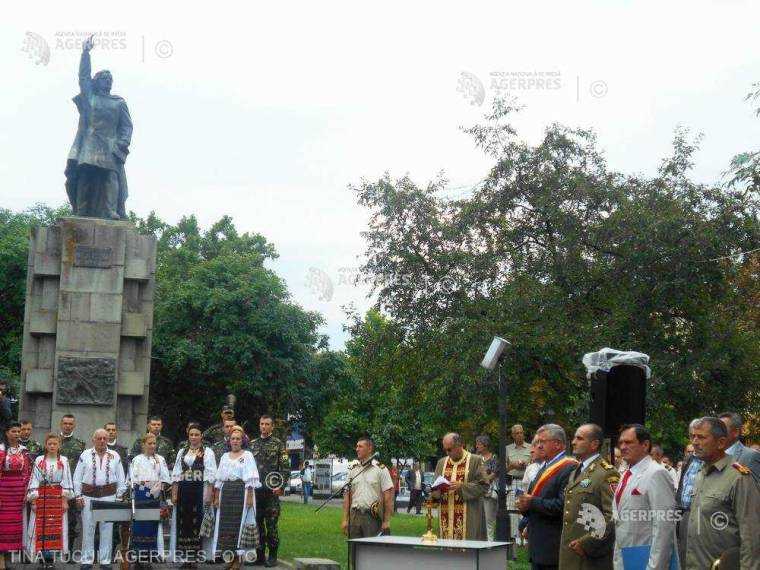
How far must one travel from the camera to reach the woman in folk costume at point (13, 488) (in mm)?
15352

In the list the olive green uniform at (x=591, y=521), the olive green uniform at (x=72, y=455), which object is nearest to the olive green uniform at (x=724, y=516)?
the olive green uniform at (x=591, y=521)

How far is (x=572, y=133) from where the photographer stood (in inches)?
967

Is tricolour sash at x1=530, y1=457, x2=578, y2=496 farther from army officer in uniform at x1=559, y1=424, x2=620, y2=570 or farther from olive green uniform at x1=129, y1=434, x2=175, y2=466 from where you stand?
olive green uniform at x1=129, y1=434, x2=175, y2=466

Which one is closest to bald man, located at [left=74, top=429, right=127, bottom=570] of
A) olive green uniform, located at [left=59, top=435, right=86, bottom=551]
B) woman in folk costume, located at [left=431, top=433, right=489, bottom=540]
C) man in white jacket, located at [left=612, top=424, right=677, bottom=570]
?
olive green uniform, located at [left=59, top=435, right=86, bottom=551]

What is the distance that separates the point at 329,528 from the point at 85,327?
8549 millimetres

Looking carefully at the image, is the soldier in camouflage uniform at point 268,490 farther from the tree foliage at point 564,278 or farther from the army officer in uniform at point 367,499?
the tree foliage at point 564,278

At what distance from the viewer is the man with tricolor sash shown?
9.64 meters

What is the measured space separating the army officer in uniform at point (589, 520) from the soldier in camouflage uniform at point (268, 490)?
26.9 feet

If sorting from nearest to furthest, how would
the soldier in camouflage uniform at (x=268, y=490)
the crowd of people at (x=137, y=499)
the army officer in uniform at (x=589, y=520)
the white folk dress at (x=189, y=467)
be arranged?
the army officer in uniform at (x=589, y=520) → the crowd of people at (x=137, y=499) → the white folk dress at (x=189, y=467) → the soldier in camouflage uniform at (x=268, y=490)

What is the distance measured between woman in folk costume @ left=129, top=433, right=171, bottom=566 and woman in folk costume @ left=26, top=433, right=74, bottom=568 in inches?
34.5

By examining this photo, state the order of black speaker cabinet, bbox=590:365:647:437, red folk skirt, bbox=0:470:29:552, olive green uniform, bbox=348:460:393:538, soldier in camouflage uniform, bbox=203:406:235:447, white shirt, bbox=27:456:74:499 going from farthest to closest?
1. soldier in camouflage uniform, bbox=203:406:235:447
2. white shirt, bbox=27:456:74:499
3. red folk skirt, bbox=0:470:29:552
4. olive green uniform, bbox=348:460:393:538
5. black speaker cabinet, bbox=590:365:647:437

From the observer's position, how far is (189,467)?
1628 centimetres

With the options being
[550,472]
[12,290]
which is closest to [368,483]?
[550,472]

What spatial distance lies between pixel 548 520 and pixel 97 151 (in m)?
13.8
